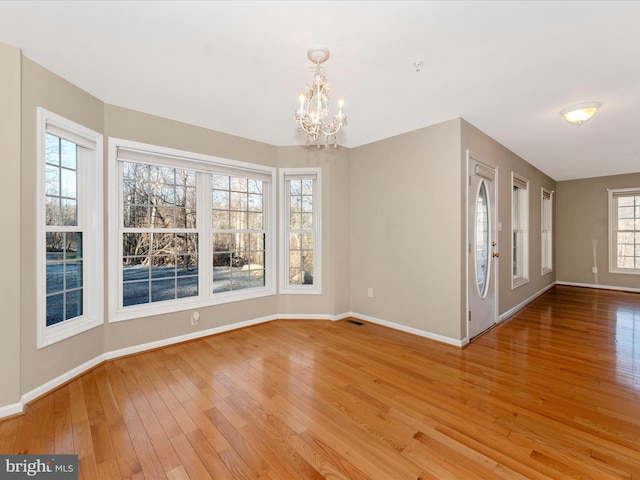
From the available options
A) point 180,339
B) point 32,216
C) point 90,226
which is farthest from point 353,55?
point 180,339

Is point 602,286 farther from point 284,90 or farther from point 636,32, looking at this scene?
point 284,90

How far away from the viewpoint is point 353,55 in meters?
2.16

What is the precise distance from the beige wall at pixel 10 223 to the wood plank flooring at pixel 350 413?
0.34 metres

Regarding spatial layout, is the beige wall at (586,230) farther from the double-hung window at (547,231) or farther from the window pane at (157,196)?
the window pane at (157,196)

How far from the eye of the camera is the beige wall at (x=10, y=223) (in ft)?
6.75

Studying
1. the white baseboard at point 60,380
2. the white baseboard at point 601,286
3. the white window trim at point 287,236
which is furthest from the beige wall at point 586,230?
the white baseboard at point 60,380

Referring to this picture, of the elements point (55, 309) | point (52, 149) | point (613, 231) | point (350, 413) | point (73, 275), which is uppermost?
point (52, 149)

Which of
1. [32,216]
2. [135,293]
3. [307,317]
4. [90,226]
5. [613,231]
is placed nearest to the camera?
[32,216]

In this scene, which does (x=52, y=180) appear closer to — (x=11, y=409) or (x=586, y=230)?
(x=11, y=409)

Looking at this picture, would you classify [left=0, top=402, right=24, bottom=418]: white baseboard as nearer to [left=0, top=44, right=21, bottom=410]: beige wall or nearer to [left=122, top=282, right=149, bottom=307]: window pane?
[left=0, top=44, right=21, bottom=410]: beige wall

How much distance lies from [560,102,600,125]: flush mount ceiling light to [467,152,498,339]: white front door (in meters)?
0.92

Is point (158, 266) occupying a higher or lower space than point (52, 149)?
lower

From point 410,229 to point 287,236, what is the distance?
1.76m

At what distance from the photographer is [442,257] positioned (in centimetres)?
346
